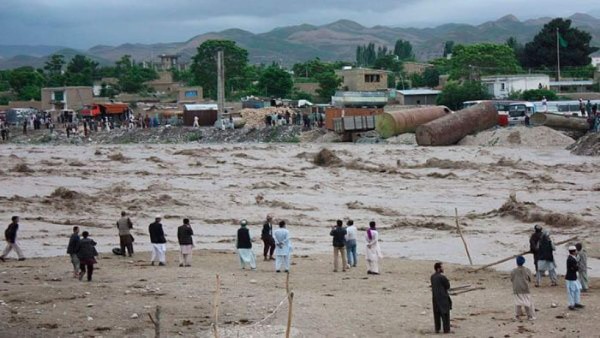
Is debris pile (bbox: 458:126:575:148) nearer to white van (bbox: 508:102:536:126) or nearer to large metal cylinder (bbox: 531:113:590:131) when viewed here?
large metal cylinder (bbox: 531:113:590:131)

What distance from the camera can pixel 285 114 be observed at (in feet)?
231

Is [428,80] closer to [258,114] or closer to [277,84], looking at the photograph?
[277,84]

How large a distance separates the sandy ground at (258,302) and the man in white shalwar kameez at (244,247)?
0.42 meters

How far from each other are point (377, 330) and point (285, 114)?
5608cm

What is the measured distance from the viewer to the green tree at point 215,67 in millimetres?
122125

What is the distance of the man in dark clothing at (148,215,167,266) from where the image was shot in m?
20.1

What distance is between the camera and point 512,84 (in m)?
75.3

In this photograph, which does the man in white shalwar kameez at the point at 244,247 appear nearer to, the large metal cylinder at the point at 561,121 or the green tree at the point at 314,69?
the large metal cylinder at the point at 561,121

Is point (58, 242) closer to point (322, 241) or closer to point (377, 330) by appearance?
point (322, 241)

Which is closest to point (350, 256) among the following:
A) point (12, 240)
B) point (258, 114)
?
point (12, 240)

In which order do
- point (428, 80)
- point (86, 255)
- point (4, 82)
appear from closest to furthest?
1. point (86, 255)
2. point (428, 80)
3. point (4, 82)

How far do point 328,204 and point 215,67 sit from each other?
93.0m

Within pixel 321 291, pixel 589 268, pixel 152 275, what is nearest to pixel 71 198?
pixel 152 275

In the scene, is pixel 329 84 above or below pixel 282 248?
above
